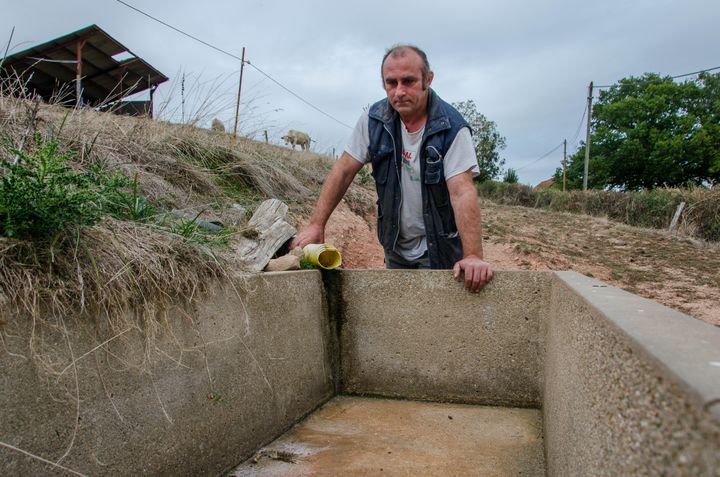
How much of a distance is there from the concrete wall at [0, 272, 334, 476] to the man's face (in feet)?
3.43

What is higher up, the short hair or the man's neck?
the short hair

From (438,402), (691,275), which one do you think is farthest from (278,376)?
(691,275)

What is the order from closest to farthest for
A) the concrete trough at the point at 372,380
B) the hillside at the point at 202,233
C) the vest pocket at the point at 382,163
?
the concrete trough at the point at 372,380
the hillside at the point at 202,233
the vest pocket at the point at 382,163

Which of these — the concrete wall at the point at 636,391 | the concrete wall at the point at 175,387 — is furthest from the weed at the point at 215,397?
the concrete wall at the point at 636,391

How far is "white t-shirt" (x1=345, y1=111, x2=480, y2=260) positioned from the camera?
283 centimetres

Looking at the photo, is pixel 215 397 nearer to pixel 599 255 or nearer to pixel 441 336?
pixel 441 336

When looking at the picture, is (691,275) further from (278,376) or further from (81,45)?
(81,45)

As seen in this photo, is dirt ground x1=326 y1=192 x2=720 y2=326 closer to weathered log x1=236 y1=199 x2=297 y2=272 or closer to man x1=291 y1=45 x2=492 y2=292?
weathered log x1=236 y1=199 x2=297 y2=272

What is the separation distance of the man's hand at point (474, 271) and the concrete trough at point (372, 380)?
0.09 meters

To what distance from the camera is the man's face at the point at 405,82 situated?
9.37 feet

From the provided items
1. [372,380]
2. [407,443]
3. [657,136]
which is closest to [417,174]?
[372,380]

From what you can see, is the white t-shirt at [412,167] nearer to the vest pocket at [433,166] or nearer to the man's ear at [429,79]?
the vest pocket at [433,166]

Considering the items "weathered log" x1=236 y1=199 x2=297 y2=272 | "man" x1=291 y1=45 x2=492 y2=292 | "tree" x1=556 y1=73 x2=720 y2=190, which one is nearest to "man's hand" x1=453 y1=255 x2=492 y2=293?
"man" x1=291 y1=45 x2=492 y2=292

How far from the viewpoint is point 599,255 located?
827cm
